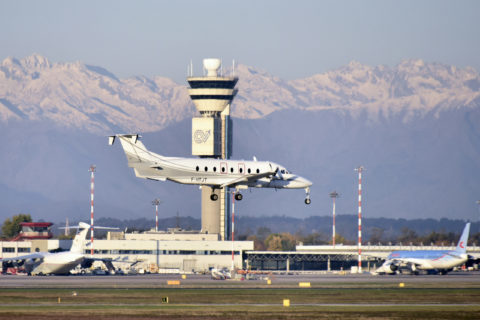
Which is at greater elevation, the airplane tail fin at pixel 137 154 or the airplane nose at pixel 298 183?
the airplane tail fin at pixel 137 154

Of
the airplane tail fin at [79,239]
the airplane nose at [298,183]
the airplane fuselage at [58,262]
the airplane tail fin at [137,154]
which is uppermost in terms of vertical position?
the airplane tail fin at [137,154]

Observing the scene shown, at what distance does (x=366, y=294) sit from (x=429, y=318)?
31171mm

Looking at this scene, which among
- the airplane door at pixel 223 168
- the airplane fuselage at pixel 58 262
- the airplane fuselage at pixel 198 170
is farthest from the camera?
the airplane fuselage at pixel 58 262

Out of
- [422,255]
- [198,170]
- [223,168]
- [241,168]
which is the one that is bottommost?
[422,255]

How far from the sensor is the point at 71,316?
9481 centimetres

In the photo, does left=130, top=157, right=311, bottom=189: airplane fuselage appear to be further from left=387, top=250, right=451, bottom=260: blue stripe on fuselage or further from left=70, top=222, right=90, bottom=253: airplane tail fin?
left=70, top=222, right=90, bottom=253: airplane tail fin

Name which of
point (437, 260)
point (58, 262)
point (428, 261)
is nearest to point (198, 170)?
point (58, 262)

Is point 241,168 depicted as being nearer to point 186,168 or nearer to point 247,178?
point 247,178

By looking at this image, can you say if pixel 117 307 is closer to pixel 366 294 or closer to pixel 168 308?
pixel 168 308

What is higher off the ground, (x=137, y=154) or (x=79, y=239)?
(x=137, y=154)

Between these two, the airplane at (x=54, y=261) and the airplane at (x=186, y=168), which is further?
the airplane at (x=54, y=261)

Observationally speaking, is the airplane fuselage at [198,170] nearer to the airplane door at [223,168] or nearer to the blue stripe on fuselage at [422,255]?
the airplane door at [223,168]

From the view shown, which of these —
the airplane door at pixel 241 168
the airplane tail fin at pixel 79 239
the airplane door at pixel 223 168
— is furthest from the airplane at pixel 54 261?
the airplane door at pixel 223 168

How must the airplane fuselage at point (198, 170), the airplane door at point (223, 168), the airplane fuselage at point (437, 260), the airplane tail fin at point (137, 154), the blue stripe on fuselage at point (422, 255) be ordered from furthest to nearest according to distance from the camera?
the blue stripe on fuselage at point (422, 255) → the airplane fuselage at point (437, 260) → the airplane door at point (223, 168) → the airplane tail fin at point (137, 154) → the airplane fuselage at point (198, 170)
